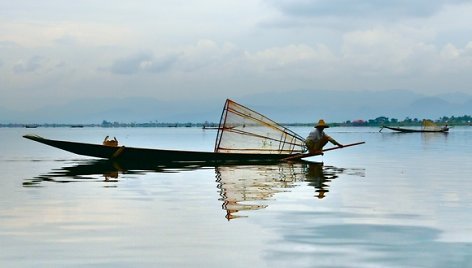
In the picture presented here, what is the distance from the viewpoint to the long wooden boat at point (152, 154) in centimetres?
3522

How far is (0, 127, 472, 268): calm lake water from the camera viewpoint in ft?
37.6

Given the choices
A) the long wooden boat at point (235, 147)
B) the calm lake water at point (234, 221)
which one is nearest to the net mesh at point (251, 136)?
the long wooden boat at point (235, 147)

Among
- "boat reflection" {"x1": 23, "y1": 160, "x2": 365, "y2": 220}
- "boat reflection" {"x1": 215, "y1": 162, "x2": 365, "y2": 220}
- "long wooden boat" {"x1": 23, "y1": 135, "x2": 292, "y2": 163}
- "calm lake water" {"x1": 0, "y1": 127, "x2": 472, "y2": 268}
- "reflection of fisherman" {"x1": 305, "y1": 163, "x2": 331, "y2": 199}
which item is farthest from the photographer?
"long wooden boat" {"x1": 23, "y1": 135, "x2": 292, "y2": 163}

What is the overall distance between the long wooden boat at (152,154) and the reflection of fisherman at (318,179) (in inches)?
144

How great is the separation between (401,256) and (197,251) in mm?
3639

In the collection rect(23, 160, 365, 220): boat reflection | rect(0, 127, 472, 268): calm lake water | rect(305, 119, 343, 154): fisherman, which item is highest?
rect(305, 119, 343, 154): fisherman

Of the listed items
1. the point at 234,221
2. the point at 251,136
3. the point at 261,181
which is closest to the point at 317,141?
the point at 251,136

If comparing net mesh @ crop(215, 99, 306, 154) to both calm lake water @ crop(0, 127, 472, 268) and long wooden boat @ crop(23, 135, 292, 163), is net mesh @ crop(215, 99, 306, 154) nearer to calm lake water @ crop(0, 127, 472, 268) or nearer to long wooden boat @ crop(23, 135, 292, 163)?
long wooden boat @ crop(23, 135, 292, 163)

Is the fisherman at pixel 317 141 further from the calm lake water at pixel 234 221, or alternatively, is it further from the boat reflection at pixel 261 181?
the calm lake water at pixel 234 221

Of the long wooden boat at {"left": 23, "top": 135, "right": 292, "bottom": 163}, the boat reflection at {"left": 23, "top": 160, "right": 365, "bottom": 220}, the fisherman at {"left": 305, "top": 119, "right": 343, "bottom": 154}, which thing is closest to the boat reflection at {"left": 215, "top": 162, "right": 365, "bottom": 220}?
the boat reflection at {"left": 23, "top": 160, "right": 365, "bottom": 220}

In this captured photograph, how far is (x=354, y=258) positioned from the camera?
11281mm

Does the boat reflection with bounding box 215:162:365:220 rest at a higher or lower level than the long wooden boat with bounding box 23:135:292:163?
lower

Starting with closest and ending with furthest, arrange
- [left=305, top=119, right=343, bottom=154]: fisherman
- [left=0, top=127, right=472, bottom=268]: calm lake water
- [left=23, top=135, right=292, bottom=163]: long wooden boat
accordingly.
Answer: [left=0, top=127, right=472, bottom=268]: calm lake water
[left=23, top=135, right=292, bottom=163]: long wooden boat
[left=305, top=119, right=343, bottom=154]: fisherman

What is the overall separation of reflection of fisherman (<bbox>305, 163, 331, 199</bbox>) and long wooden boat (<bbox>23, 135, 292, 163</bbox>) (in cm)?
367
